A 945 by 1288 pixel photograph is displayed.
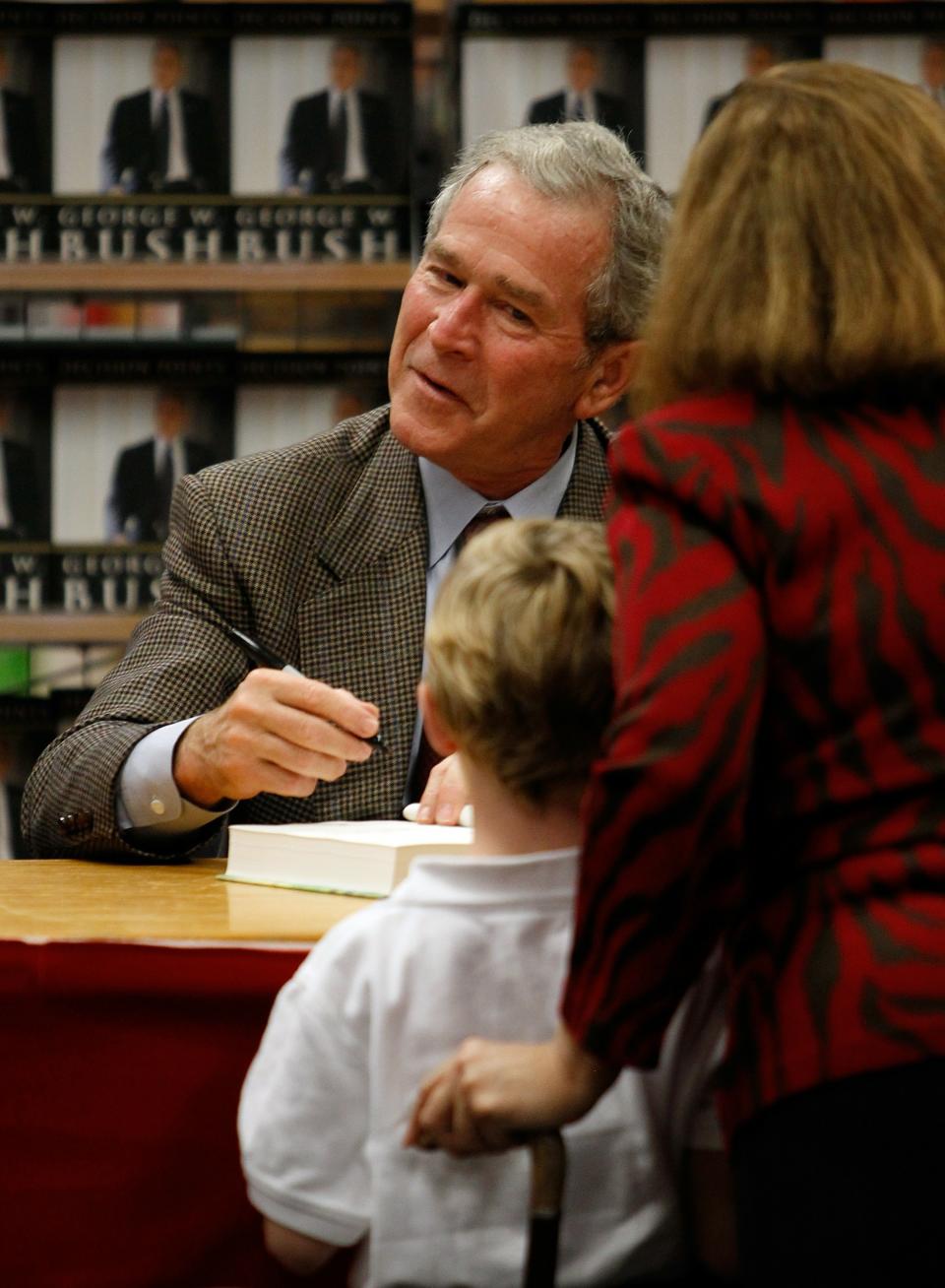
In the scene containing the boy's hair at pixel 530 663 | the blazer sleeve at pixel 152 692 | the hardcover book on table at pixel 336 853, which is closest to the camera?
the boy's hair at pixel 530 663

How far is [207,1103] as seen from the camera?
1062 mm

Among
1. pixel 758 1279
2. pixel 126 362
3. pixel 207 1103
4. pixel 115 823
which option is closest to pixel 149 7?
pixel 126 362

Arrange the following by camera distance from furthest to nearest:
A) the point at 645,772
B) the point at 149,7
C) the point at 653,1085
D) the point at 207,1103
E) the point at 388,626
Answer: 1. the point at 149,7
2. the point at 388,626
3. the point at 207,1103
4. the point at 653,1085
5. the point at 645,772

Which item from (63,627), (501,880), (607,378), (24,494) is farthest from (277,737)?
(24,494)

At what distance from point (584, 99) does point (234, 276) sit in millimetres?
575

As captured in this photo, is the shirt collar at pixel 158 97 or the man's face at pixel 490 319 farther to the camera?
the shirt collar at pixel 158 97

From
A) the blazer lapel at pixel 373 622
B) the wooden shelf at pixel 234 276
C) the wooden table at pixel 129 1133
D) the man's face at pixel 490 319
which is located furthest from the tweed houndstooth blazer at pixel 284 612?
the wooden shelf at pixel 234 276

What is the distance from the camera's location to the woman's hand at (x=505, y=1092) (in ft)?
2.64

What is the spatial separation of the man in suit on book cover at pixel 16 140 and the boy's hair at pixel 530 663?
169 cm

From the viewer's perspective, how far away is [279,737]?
131 cm

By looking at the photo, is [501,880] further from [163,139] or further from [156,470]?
[163,139]

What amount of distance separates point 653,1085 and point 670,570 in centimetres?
32

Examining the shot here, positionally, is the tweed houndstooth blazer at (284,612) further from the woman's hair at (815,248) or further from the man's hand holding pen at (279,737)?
the woman's hair at (815,248)

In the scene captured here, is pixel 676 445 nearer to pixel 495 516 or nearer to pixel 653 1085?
pixel 653 1085
